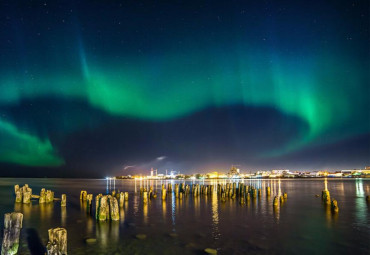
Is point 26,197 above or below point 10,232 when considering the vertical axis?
below

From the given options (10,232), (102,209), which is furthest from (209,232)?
(10,232)

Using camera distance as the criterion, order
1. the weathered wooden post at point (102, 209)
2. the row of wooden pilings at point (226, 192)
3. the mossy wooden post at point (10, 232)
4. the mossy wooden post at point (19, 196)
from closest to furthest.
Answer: the mossy wooden post at point (10, 232) < the weathered wooden post at point (102, 209) < the mossy wooden post at point (19, 196) < the row of wooden pilings at point (226, 192)

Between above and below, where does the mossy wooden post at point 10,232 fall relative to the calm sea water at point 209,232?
above

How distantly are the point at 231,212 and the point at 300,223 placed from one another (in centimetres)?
629

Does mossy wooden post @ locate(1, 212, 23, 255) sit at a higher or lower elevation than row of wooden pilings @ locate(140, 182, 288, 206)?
higher

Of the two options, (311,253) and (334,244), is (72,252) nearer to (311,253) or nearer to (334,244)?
(311,253)

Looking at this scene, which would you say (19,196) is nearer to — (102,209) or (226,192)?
(102,209)

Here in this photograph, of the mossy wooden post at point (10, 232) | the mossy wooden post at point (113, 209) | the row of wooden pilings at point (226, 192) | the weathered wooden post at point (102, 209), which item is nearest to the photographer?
the mossy wooden post at point (10, 232)

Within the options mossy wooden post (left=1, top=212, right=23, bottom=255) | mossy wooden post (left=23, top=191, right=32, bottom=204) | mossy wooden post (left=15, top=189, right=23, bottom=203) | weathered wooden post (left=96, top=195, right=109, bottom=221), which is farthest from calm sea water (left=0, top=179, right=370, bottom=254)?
mossy wooden post (left=15, top=189, right=23, bottom=203)

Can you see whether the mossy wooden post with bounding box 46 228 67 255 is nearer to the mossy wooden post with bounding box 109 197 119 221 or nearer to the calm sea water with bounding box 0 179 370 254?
the calm sea water with bounding box 0 179 370 254

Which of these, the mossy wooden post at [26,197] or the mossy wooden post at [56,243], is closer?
the mossy wooden post at [56,243]

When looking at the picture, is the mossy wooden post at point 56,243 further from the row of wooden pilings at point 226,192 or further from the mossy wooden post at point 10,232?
the row of wooden pilings at point 226,192

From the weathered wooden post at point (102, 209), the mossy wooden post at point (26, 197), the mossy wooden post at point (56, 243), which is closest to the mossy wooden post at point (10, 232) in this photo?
the mossy wooden post at point (56, 243)

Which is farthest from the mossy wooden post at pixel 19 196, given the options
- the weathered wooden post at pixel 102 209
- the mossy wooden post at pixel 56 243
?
the mossy wooden post at pixel 56 243
